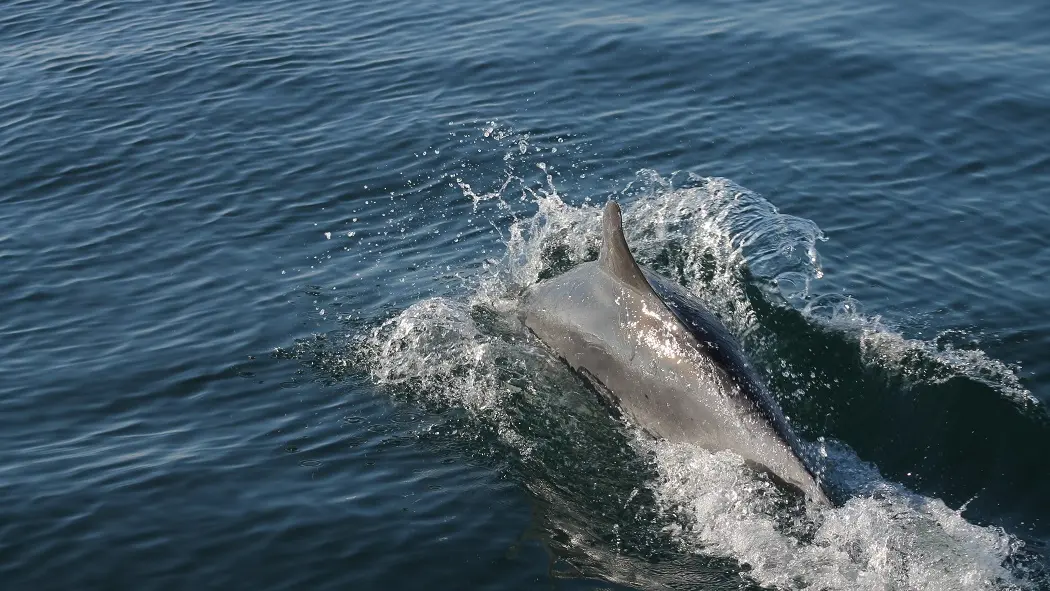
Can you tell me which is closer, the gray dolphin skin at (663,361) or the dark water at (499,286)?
the gray dolphin skin at (663,361)

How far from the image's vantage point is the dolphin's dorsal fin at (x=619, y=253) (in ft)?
34.8

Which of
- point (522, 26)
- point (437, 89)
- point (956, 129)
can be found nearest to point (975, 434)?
point (956, 129)

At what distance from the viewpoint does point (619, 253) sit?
10648mm

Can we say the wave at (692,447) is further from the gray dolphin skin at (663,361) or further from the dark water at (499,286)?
the gray dolphin skin at (663,361)

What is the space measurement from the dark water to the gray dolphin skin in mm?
259

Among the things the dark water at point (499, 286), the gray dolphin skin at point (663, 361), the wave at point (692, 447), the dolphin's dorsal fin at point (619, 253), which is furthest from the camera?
the dolphin's dorsal fin at point (619, 253)

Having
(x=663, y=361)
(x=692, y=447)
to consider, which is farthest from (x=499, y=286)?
(x=692, y=447)

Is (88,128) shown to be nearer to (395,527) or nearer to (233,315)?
(233,315)

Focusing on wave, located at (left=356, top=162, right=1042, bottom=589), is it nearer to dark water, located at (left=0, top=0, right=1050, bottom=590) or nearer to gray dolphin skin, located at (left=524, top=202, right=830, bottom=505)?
dark water, located at (left=0, top=0, right=1050, bottom=590)

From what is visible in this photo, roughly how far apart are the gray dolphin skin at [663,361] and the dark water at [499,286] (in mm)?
259

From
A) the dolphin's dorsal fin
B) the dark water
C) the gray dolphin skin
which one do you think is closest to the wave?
the dark water

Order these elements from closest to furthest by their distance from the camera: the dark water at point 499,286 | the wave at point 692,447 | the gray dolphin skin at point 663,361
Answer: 1. the wave at point 692,447
2. the gray dolphin skin at point 663,361
3. the dark water at point 499,286

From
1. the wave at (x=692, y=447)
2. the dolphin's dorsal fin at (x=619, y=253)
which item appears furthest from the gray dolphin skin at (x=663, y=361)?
the wave at (x=692, y=447)

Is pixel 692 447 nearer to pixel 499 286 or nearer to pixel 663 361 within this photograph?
pixel 663 361
